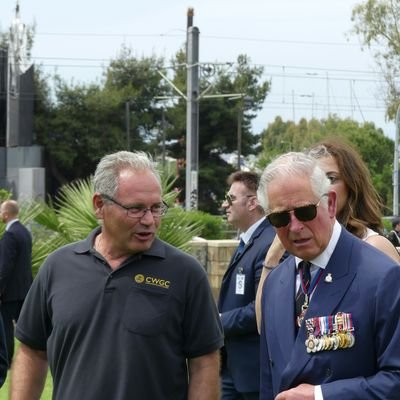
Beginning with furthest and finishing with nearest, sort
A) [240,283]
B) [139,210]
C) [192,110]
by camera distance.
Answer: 1. [192,110]
2. [240,283]
3. [139,210]

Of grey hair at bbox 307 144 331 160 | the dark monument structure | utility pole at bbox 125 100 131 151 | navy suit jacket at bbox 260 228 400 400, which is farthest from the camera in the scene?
utility pole at bbox 125 100 131 151

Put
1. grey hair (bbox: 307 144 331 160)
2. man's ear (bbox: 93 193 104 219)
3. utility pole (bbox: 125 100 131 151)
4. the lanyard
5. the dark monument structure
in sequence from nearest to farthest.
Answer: the lanyard < man's ear (bbox: 93 193 104 219) < grey hair (bbox: 307 144 331 160) < the dark monument structure < utility pole (bbox: 125 100 131 151)

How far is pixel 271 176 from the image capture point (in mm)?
3502

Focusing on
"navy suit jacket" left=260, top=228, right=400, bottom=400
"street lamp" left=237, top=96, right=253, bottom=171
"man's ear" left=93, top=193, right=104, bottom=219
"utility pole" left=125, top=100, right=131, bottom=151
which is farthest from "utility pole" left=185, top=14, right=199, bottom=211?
"street lamp" left=237, top=96, right=253, bottom=171

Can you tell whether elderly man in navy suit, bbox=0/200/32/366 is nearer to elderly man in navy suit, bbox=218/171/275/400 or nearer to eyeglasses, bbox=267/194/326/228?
elderly man in navy suit, bbox=218/171/275/400

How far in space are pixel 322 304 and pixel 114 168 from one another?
1107 mm

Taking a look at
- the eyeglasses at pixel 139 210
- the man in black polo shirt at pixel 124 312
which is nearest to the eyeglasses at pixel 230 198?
the man in black polo shirt at pixel 124 312

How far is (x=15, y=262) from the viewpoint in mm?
11625

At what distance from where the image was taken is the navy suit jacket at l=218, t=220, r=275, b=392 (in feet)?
19.2

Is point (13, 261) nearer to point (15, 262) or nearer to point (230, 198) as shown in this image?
point (15, 262)

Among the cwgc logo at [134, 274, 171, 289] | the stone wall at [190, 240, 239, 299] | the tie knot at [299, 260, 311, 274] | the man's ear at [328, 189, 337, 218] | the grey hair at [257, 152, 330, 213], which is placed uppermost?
the grey hair at [257, 152, 330, 213]

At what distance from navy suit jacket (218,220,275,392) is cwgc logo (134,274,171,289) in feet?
6.58

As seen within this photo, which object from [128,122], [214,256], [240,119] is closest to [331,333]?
[214,256]

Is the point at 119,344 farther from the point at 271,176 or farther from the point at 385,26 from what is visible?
the point at 385,26
